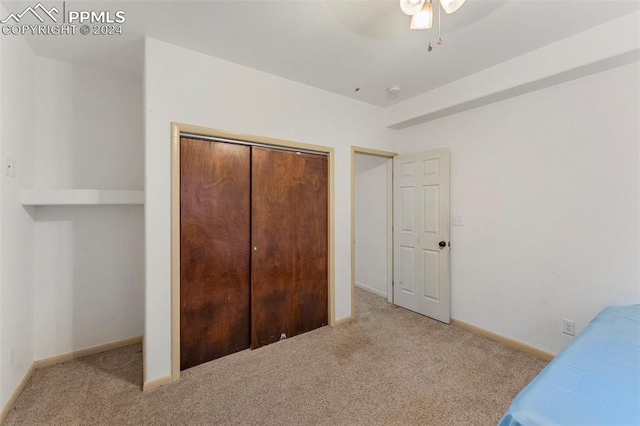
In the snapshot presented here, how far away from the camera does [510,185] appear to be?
8.54ft

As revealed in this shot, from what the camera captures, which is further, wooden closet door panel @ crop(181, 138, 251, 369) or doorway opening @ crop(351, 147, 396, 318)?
doorway opening @ crop(351, 147, 396, 318)

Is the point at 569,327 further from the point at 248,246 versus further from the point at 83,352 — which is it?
the point at 83,352

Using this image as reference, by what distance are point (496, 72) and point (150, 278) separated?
3421 mm

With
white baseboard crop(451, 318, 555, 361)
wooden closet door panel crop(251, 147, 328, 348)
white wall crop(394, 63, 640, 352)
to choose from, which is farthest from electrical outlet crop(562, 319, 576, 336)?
wooden closet door panel crop(251, 147, 328, 348)

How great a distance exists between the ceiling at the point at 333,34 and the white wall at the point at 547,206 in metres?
0.58

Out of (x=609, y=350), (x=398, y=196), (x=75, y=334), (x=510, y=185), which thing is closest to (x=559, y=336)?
(x=609, y=350)

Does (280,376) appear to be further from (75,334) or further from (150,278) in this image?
(75,334)

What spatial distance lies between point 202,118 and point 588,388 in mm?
2785

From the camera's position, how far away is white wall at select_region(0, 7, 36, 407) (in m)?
1.70

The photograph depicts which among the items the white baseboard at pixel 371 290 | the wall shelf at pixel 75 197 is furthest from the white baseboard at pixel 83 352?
the white baseboard at pixel 371 290

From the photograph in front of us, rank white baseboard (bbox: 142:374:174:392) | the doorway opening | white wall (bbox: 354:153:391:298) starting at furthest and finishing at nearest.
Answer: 1. white wall (bbox: 354:153:391:298)
2. the doorway opening
3. white baseboard (bbox: 142:374:174:392)

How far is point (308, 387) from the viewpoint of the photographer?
77.7 inches

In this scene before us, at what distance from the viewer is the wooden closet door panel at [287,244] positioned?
100 inches

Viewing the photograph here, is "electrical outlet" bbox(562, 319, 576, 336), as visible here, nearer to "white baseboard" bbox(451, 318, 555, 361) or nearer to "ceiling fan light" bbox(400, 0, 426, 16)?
"white baseboard" bbox(451, 318, 555, 361)
